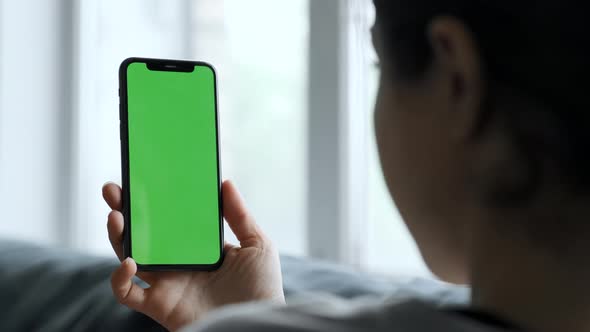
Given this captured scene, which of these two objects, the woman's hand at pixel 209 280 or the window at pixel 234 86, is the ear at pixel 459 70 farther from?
the window at pixel 234 86

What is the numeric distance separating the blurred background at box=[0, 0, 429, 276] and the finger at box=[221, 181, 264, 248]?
988 millimetres

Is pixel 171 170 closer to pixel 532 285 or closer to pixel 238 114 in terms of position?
pixel 532 285

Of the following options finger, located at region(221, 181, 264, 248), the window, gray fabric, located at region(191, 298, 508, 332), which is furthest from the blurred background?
gray fabric, located at region(191, 298, 508, 332)

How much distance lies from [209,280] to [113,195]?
4.6 inches

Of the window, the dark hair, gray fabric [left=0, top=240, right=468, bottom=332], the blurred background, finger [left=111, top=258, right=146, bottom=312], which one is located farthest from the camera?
the window

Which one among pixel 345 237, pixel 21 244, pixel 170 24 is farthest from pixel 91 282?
pixel 170 24

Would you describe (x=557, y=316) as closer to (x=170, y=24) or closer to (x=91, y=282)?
(x=91, y=282)

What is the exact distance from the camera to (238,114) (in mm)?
2227

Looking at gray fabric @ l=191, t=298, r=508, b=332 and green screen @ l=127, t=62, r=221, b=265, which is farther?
green screen @ l=127, t=62, r=221, b=265

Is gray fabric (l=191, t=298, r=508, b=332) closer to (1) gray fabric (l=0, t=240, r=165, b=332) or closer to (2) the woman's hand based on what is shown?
(2) the woman's hand

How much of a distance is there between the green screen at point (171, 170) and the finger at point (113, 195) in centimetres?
1

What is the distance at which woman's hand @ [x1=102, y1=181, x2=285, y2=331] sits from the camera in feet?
2.53

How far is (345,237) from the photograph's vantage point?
193 centimetres

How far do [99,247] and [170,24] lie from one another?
0.67m
